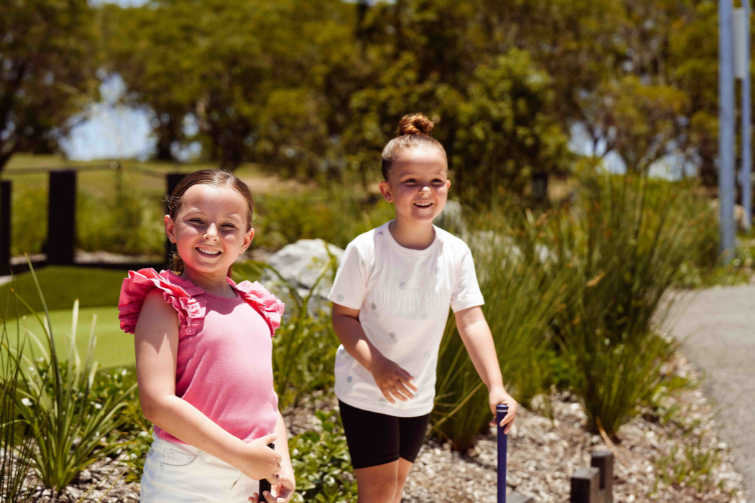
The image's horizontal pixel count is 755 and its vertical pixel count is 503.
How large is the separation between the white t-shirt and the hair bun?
318mm

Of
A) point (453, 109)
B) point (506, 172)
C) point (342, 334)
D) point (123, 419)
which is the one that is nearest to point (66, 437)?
point (123, 419)

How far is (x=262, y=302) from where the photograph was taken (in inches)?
66.7

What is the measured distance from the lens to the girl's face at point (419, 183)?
2057mm

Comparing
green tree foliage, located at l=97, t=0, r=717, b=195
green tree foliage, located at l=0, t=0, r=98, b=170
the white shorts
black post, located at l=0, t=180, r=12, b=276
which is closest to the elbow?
the white shorts

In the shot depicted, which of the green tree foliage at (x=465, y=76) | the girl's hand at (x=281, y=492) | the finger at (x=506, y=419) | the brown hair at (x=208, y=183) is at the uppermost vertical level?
the green tree foliage at (x=465, y=76)

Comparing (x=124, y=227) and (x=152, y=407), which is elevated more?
(x=124, y=227)

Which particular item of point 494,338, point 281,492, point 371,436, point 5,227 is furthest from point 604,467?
point 5,227

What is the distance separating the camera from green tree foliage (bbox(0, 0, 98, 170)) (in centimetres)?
2034

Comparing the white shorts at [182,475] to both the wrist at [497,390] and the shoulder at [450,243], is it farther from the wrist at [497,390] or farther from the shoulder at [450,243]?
the shoulder at [450,243]

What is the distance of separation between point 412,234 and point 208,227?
2.51 feet

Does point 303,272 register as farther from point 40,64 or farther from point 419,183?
point 40,64

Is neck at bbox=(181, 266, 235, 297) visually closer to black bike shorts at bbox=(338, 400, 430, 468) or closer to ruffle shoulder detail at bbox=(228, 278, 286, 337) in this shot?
ruffle shoulder detail at bbox=(228, 278, 286, 337)

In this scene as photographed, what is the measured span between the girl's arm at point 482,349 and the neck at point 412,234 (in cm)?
25

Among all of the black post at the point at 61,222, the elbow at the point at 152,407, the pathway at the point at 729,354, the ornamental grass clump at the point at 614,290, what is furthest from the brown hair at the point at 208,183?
the black post at the point at 61,222
